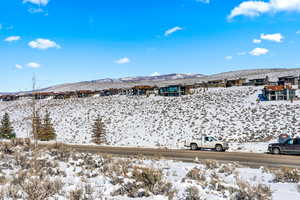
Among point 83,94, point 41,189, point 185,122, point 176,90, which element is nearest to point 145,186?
point 41,189

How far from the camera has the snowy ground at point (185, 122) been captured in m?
43.9

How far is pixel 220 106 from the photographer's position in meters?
69.9

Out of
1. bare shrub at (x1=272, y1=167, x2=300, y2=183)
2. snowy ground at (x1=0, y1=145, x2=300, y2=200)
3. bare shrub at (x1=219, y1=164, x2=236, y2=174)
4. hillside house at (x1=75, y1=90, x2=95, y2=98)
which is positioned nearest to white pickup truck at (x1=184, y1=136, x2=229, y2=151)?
bare shrub at (x1=219, y1=164, x2=236, y2=174)

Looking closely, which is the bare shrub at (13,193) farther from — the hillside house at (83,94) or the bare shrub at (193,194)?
the hillside house at (83,94)

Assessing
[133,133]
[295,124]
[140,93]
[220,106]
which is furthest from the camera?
[140,93]

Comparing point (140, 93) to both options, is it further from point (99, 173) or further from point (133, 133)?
point (99, 173)

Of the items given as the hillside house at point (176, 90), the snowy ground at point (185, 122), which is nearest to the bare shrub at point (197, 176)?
the snowy ground at point (185, 122)

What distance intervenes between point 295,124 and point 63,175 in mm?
44165

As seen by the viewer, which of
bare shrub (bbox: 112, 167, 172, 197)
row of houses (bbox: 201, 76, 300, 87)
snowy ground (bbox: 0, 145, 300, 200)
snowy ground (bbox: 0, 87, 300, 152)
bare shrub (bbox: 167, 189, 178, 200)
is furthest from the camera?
row of houses (bbox: 201, 76, 300, 87)

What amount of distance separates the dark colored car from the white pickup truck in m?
4.43

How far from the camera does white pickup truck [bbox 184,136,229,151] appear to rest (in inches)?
1070

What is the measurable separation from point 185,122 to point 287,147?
1363 inches

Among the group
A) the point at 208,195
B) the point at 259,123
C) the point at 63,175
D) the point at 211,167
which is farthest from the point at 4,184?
the point at 259,123

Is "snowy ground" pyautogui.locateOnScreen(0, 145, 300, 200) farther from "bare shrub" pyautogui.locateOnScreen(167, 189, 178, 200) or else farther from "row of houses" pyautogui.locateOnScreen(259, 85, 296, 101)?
"row of houses" pyautogui.locateOnScreen(259, 85, 296, 101)
